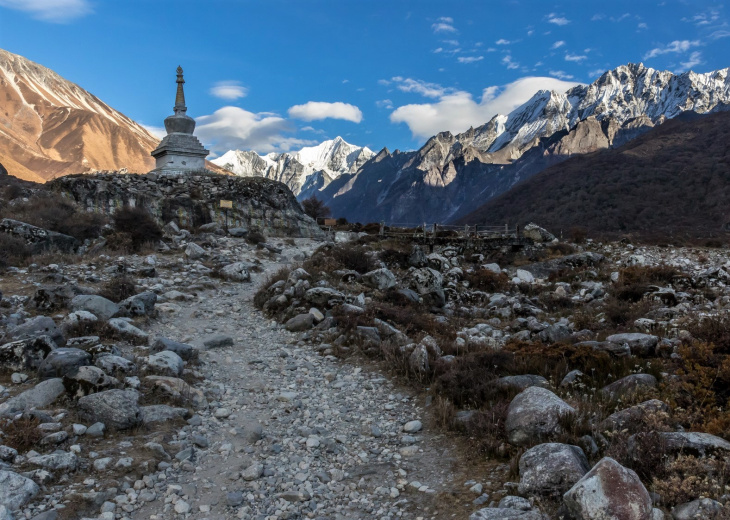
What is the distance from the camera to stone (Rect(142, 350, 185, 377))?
7.18 metres

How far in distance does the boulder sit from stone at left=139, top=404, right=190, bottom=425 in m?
4.62

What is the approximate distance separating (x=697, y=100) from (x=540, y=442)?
9390 inches

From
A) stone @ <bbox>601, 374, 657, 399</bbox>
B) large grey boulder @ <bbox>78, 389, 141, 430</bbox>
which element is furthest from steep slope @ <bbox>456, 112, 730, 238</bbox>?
large grey boulder @ <bbox>78, 389, 141, 430</bbox>

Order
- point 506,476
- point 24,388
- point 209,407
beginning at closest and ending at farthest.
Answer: point 506,476
point 24,388
point 209,407

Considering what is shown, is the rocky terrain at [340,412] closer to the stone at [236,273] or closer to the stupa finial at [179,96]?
the stone at [236,273]

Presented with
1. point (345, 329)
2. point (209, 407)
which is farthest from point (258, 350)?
point (209, 407)

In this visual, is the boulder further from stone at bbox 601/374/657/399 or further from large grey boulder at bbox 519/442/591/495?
stone at bbox 601/374/657/399

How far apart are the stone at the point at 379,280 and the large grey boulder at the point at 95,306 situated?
7293 mm

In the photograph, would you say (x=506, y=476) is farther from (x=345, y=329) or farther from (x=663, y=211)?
(x=663, y=211)

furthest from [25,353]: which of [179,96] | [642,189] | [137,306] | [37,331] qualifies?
[642,189]

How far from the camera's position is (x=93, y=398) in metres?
5.69

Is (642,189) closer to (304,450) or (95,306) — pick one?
(95,306)

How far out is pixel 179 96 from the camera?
32.4 m

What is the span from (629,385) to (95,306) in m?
9.56
